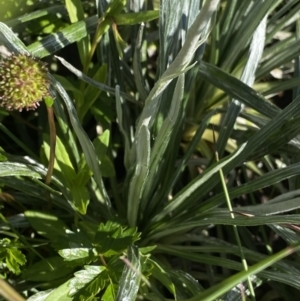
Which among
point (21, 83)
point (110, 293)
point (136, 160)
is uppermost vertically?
point (21, 83)

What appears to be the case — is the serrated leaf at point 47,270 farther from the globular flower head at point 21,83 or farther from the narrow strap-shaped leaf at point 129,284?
the globular flower head at point 21,83

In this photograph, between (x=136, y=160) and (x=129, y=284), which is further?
(x=136, y=160)

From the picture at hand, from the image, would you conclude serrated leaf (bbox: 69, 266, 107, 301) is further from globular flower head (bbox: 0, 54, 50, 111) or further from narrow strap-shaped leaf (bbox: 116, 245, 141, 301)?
globular flower head (bbox: 0, 54, 50, 111)

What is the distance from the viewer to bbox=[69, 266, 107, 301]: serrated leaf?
85 centimetres

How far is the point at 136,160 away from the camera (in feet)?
3.03

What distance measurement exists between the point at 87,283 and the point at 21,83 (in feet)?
1.07

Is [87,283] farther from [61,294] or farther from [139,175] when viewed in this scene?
[139,175]

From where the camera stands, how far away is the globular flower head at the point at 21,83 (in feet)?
2.47

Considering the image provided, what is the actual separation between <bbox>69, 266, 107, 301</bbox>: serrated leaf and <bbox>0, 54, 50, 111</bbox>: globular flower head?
274mm

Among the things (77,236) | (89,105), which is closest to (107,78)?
(89,105)

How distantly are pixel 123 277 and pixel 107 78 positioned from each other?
1.45ft

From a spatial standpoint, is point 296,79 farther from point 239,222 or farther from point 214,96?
point 239,222

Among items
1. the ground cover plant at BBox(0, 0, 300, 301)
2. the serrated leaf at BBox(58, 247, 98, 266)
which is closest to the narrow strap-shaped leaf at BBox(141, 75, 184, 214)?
the ground cover plant at BBox(0, 0, 300, 301)

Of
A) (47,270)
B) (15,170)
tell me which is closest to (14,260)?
(47,270)
